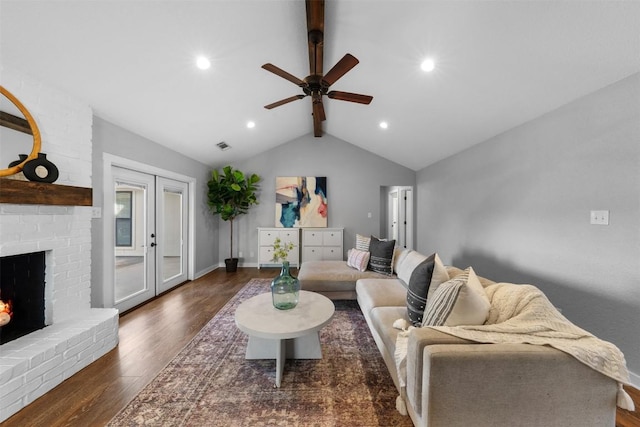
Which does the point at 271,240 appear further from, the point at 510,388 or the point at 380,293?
the point at 510,388

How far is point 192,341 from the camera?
2.40 meters

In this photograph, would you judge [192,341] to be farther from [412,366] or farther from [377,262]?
[377,262]

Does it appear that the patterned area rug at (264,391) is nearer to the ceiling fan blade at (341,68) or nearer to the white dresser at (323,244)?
the ceiling fan blade at (341,68)

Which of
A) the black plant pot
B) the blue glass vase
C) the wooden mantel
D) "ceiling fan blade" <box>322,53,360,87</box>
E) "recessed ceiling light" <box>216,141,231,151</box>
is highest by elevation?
"recessed ceiling light" <box>216,141,231,151</box>

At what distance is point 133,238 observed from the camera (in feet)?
11.0

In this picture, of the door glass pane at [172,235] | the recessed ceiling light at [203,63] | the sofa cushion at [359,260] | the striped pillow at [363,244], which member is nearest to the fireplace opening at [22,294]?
the door glass pane at [172,235]

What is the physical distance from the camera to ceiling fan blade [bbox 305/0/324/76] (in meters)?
1.91

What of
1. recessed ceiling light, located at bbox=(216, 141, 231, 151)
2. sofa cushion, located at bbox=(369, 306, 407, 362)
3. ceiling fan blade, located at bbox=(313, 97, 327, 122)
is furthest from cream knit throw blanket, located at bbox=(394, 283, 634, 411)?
recessed ceiling light, located at bbox=(216, 141, 231, 151)

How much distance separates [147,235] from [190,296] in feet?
3.52

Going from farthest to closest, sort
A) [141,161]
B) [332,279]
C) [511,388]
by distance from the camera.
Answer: [141,161], [332,279], [511,388]

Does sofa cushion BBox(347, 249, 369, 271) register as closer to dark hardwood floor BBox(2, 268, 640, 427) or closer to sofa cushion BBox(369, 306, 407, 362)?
sofa cushion BBox(369, 306, 407, 362)

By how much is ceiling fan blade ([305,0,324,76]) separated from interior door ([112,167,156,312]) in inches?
104

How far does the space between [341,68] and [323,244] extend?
3947mm

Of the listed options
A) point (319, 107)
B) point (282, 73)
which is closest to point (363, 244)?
point (319, 107)
